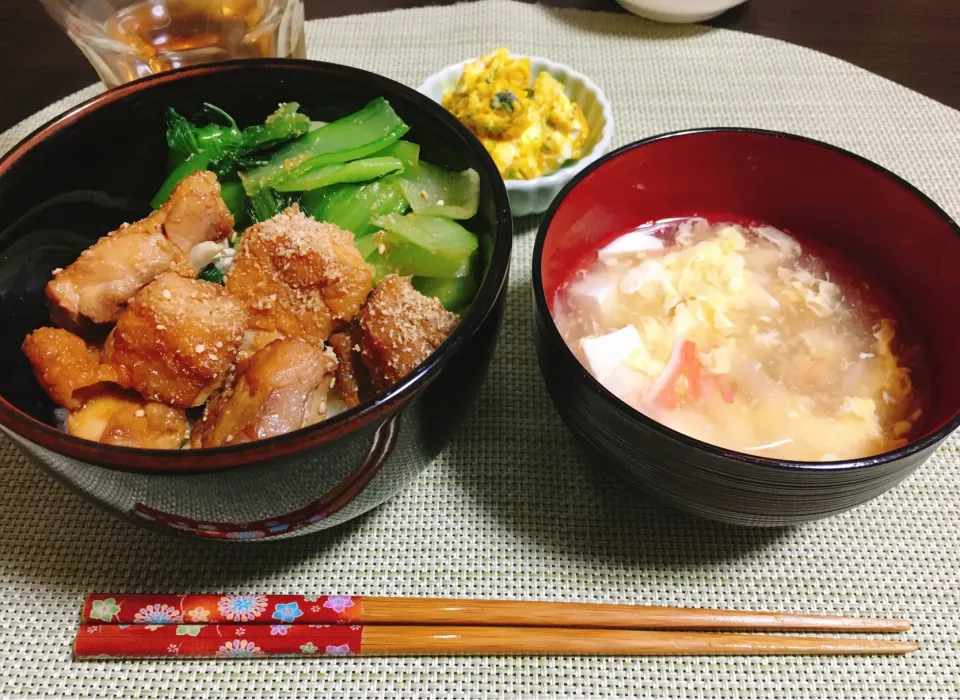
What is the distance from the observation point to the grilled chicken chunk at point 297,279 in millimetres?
1071

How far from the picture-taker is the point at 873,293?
51.7 inches

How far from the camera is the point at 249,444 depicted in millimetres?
759

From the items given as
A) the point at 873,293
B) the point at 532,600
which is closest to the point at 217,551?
the point at 532,600

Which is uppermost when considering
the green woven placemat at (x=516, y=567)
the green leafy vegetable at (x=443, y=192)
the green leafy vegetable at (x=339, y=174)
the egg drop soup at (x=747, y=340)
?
the green leafy vegetable at (x=339, y=174)

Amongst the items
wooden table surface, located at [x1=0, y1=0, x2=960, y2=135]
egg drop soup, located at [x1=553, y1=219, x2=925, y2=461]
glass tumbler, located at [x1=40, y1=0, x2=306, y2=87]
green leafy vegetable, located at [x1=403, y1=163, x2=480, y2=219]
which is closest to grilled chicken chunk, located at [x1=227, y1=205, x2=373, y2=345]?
green leafy vegetable, located at [x1=403, y1=163, x2=480, y2=219]

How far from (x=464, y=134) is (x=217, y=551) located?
782 millimetres

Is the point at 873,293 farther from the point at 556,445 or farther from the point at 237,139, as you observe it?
the point at 237,139

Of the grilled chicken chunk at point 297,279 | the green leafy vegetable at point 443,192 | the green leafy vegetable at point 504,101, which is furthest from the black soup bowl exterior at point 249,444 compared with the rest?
the green leafy vegetable at point 504,101

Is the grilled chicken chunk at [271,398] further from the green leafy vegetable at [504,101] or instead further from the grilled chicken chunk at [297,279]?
the green leafy vegetable at [504,101]

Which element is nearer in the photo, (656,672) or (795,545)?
(656,672)

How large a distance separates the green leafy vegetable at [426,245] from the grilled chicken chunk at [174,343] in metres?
0.28

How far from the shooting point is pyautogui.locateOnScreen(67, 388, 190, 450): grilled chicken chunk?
0.95m

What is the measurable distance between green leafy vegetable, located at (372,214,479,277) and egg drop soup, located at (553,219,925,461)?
247mm

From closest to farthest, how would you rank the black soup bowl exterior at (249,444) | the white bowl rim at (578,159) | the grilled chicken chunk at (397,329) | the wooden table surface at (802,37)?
the black soup bowl exterior at (249,444) → the grilled chicken chunk at (397,329) → the white bowl rim at (578,159) → the wooden table surface at (802,37)
